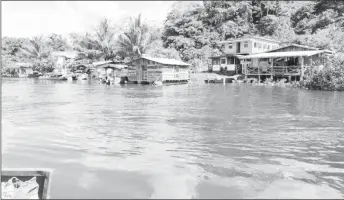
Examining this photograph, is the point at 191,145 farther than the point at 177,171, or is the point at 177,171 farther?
the point at 191,145

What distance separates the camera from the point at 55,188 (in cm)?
625

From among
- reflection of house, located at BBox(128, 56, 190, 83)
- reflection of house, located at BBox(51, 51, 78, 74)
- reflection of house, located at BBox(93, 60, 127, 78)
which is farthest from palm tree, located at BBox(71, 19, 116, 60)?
reflection of house, located at BBox(128, 56, 190, 83)

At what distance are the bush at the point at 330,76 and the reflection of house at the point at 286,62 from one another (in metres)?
3.53

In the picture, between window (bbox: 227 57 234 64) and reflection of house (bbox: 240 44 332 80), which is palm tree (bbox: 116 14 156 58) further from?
reflection of house (bbox: 240 44 332 80)

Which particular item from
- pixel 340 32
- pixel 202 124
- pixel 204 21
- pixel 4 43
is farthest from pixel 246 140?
pixel 4 43

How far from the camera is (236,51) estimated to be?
44469mm

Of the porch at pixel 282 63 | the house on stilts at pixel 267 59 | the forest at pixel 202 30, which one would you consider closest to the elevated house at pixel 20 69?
the forest at pixel 202 30

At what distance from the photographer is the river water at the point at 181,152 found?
20.8 feet

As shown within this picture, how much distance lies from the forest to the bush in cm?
1410

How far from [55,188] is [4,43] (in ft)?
214

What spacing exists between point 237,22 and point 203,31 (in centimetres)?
613

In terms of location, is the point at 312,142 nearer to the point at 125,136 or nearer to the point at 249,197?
the point at 249,197

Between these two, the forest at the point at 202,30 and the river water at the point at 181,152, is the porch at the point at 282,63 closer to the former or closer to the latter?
the forest at the point at 202,30

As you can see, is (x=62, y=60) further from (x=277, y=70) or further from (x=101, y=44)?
(x=277, y=70)
